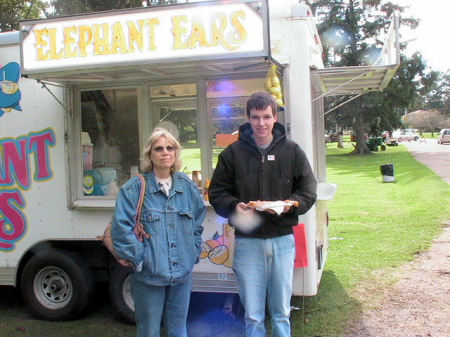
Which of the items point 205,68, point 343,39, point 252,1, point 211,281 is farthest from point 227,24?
point 343,39

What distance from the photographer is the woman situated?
9.44 ft

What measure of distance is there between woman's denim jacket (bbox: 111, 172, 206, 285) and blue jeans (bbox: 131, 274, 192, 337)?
78 millimetres

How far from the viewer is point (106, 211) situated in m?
4.40

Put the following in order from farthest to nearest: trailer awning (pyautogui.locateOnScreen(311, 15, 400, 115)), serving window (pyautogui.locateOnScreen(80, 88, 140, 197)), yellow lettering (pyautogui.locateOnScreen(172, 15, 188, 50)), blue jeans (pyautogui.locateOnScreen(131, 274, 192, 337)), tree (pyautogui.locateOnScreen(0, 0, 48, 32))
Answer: tree (pyautogui.locateOnScreen(0, 0, 48, 32)) → serving window (pyautogui.locateOnScreen(80, 88, 140, 197)) → trailer awning (pyautogui.locateOnScreen(311, 15, 400, 115)) → yellow lettering (pyautogui.locateOnScreen(172, 15, 188, 50)) → blue jeans (pyautogui.locateOnScreen(131, 274, 192, 337))

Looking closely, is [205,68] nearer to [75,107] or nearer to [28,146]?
[75,107]

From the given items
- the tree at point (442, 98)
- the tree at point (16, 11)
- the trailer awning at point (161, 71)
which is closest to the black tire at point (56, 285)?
the trailer awning at point (161, 71)

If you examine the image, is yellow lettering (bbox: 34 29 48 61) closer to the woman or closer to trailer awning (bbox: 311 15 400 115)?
the woman

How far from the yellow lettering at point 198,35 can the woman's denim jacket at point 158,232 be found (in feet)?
3.39

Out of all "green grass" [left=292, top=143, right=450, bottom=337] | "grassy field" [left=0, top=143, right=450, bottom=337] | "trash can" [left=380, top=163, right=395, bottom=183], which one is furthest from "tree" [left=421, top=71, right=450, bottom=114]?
"grassy field" [left=0, top=143, right=450, bottom=337]

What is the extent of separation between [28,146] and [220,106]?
1.91m

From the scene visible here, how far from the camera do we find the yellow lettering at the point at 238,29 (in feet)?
11.0

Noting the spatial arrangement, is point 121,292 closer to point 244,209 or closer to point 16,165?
point 16,165

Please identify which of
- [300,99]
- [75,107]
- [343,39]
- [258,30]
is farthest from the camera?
[343,39]

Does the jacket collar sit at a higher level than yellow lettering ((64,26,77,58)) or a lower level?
lower
